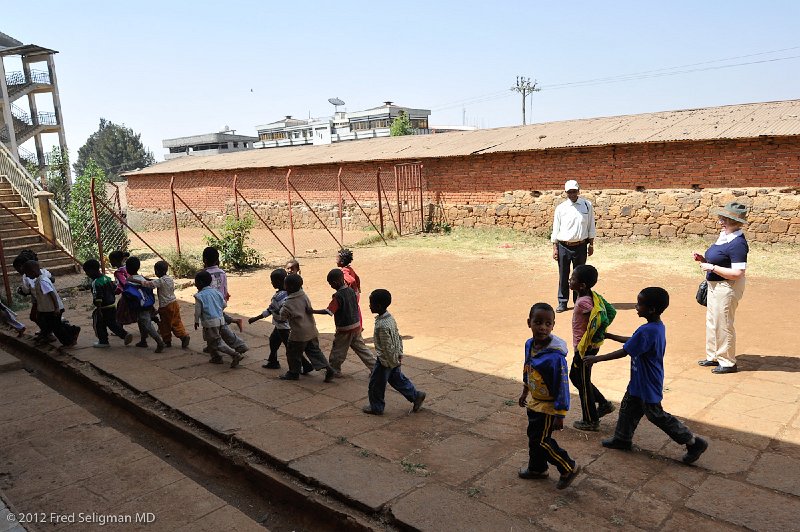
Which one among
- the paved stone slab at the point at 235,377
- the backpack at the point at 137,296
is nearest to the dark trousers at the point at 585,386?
the paved stone slab at the point at 235,377

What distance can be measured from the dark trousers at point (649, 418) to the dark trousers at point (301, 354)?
8.74 ft

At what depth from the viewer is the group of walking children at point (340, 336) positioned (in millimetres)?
4219

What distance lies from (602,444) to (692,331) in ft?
11.1

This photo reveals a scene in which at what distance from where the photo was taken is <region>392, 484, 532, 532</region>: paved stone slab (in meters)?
2.85

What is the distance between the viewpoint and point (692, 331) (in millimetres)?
6387

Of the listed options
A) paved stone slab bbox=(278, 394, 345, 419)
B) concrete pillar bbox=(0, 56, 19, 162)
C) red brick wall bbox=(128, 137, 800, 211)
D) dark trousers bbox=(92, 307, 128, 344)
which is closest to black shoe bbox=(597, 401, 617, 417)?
paved stone slab bbox=(278, 394, 345, 419)

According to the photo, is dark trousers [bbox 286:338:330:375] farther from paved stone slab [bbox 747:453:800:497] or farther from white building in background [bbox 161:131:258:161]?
white building in background [bbox 161:131:258:161]

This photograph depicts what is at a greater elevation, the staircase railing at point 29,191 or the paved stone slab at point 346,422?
the staircase railing at point 29,191

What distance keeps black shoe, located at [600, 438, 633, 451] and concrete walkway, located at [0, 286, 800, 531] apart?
6 centimetres

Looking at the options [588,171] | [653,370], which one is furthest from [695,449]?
[588,171]

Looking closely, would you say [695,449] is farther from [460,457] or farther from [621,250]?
[621,250]

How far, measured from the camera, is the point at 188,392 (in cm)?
507

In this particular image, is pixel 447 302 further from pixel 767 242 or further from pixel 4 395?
pixel 767 242

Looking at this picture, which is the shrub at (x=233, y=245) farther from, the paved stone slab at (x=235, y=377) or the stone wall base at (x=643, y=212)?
the paved stone slab at (x=235, y=377)
